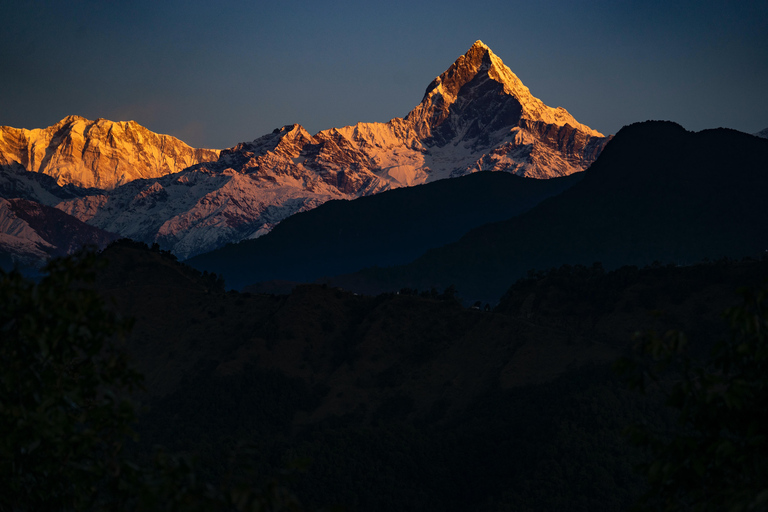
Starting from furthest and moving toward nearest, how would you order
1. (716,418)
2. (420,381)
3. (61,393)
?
(420,381), (716,418), (61,393)

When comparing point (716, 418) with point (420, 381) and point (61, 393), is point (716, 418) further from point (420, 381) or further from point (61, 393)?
point (420, 381)

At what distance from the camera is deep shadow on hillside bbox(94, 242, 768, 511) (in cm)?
9988

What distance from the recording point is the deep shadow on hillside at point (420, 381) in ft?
328

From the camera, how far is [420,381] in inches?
5002

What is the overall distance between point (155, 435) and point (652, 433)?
113 metres

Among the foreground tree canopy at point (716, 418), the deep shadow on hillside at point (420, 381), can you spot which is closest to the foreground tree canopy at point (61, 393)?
the foreground tree canopy at point (716, 418)

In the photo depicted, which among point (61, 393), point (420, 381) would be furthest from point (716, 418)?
point (420, 381)

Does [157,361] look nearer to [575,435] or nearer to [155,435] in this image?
[155,435]

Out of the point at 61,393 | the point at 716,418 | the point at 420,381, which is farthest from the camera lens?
the point at 420,381

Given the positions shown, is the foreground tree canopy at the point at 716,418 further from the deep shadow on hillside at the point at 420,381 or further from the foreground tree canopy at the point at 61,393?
the deep shadow on hillside at the point at 420,381

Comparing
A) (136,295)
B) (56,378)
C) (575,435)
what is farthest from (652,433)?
(136,295)

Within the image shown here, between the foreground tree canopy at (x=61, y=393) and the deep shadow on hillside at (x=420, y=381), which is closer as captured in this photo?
the foreground tree canopy at (x=61, y=393)

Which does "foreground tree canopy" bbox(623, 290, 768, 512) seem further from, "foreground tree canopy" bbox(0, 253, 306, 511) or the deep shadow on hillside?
the deep shadow on hillside

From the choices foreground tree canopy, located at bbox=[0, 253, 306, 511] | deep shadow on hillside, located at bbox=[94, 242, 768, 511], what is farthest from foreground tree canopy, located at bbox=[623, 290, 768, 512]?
deep shadow on hillside, located at bbox=[94, 242, 768, 511]
